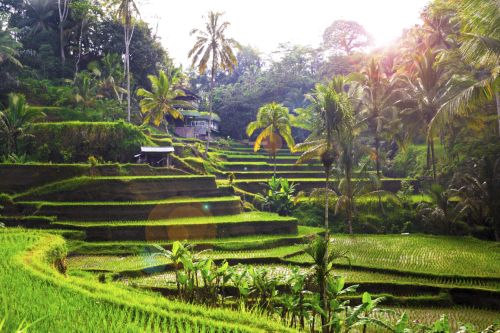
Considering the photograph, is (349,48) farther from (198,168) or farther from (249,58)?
(198,168)

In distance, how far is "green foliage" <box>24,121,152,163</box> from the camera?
21750mm

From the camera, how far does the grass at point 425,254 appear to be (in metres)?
12.8

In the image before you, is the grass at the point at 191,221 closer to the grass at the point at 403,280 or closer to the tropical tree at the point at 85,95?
the grass at the point at 403,280

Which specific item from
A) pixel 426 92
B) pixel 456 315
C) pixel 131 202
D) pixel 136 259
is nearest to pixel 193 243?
pixel 136 259

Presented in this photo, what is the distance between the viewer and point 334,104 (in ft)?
49.0

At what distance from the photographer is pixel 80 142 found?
22297 millimetres

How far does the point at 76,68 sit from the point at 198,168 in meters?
15.5

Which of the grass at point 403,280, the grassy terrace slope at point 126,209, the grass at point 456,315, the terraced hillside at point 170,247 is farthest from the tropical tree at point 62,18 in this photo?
the grass at point 456,315

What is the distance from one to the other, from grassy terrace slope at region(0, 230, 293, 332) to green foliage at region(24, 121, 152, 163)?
1533 centimetres

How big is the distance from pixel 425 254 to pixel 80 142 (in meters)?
17.2

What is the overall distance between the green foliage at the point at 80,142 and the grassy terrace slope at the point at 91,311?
15325 mm

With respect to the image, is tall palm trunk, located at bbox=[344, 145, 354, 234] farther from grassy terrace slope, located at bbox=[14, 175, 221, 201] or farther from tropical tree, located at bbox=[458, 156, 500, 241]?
grassy terrace slope, located at bbox=[14, 175, 221, 201]

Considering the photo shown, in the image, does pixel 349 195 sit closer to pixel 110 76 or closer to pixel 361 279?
pixel 361 279

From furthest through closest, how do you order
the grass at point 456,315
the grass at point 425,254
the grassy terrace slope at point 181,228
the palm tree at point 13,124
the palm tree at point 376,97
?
1. the palm tree at point 376,97
2. the palm tree at point 13,124
3. the grassy terrace slope at point 181,228
4. the grass at point 425,254
5. the grass at point 456,315
